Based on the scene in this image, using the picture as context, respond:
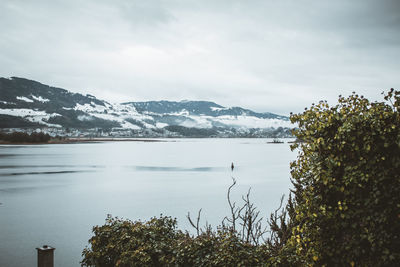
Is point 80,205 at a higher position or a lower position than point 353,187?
lower

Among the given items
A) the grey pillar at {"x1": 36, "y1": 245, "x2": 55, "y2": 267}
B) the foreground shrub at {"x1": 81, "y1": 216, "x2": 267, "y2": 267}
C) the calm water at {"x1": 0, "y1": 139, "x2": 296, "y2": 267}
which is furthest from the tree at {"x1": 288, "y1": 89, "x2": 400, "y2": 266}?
the calm water at {"x1": 0, "y1": 139, "x2": 296, "y2": 267}

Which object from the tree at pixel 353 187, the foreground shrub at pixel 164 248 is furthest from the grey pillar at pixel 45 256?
the tree at pixel 353 187

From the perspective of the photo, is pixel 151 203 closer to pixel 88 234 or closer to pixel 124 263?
pixel 88 234

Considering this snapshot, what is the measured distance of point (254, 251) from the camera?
555 centimetres

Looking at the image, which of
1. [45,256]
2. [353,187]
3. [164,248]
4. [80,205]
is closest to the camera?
[353,187]

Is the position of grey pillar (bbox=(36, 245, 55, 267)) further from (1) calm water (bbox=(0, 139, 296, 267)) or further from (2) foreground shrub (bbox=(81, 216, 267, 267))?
(1) calm water (bbox=(0, 139, 296, 267))

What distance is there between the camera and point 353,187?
169 inches

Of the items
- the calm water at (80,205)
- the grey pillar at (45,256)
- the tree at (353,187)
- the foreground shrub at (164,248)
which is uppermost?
the tree at (353,187)

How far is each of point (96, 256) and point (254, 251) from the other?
325 cm

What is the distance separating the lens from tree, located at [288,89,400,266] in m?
4.08

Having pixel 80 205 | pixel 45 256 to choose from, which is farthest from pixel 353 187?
pixel 80 205

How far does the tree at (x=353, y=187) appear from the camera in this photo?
4.08 metres

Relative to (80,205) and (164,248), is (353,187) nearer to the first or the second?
(164,248)

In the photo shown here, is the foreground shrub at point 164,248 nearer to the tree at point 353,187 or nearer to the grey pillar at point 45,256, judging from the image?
the grey pillar at point 45,256
